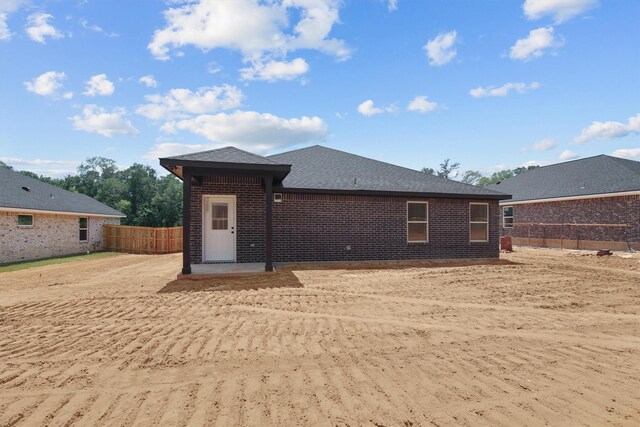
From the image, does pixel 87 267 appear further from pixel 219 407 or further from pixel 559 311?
pixel 559 311

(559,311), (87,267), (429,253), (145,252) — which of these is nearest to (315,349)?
(559,311)

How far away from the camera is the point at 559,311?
6457 millimetres

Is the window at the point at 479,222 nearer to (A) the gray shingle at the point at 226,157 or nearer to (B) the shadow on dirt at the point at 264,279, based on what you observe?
(B) the shadow on dirt at the point at 264,279

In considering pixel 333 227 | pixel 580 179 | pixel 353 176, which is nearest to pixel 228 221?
pixel 333 227

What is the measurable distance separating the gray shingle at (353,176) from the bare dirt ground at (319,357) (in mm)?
5659

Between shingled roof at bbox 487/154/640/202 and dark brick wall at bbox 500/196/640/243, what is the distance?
0.57m

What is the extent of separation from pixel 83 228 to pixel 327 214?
57.0ft

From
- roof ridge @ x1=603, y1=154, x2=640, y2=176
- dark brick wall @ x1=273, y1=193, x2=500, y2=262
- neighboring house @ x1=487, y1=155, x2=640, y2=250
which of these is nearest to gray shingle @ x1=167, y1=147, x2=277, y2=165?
dark brick wall @ x1=273, y1=193, x2=500, y2=262

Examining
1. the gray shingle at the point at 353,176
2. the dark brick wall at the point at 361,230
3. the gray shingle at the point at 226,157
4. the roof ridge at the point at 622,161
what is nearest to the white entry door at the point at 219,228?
the dark brick wall at the point at 361,230

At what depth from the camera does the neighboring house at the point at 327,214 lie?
1172cm

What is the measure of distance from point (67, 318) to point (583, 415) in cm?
717

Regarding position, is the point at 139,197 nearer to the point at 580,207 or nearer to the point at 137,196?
the point at 137,196

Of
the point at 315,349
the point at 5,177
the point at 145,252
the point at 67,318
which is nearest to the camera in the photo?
the point at 315,349

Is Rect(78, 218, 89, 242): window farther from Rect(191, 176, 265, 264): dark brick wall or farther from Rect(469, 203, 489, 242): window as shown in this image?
Rect(469, 203, 489, 242): window
